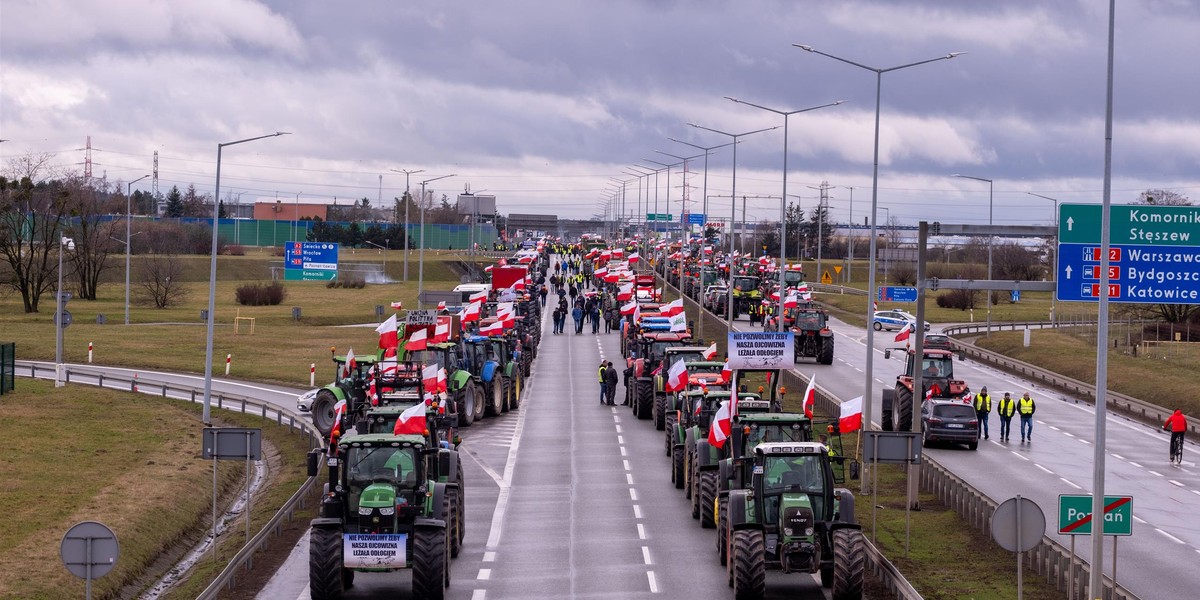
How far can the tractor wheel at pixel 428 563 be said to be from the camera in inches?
748

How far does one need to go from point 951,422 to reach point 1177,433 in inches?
238

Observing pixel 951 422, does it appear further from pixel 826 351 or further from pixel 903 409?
pixel 826 351

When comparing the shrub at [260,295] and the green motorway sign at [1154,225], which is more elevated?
the green motorway sign at [1154,225]

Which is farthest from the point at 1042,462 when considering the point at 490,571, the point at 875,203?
the point at 490,571

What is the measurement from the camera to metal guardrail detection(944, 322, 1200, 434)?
48781 mm

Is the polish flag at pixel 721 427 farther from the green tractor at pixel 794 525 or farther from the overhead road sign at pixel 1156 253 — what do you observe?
the overhead road sign at pixel 1156 253

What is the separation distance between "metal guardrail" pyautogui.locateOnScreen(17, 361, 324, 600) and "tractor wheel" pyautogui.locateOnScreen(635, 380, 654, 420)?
34.0 ft

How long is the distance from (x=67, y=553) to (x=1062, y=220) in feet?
55.4

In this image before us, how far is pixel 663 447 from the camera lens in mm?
37438

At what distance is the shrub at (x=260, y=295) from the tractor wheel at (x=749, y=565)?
80078 millimetres

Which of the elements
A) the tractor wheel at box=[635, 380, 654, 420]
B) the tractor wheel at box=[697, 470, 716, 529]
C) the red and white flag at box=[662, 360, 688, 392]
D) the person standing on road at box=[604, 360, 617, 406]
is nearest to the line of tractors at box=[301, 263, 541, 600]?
the tractor wheel at box=[697, 470, 716, 529]

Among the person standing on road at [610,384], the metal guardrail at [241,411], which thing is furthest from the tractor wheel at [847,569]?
the person standing on road at [610,384]

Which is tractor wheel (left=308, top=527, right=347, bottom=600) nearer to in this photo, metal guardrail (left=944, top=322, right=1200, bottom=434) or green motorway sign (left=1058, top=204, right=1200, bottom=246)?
green motorway sign (left=1058, top=204, right=1200, bottom=246)

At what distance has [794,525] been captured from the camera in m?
19.4
